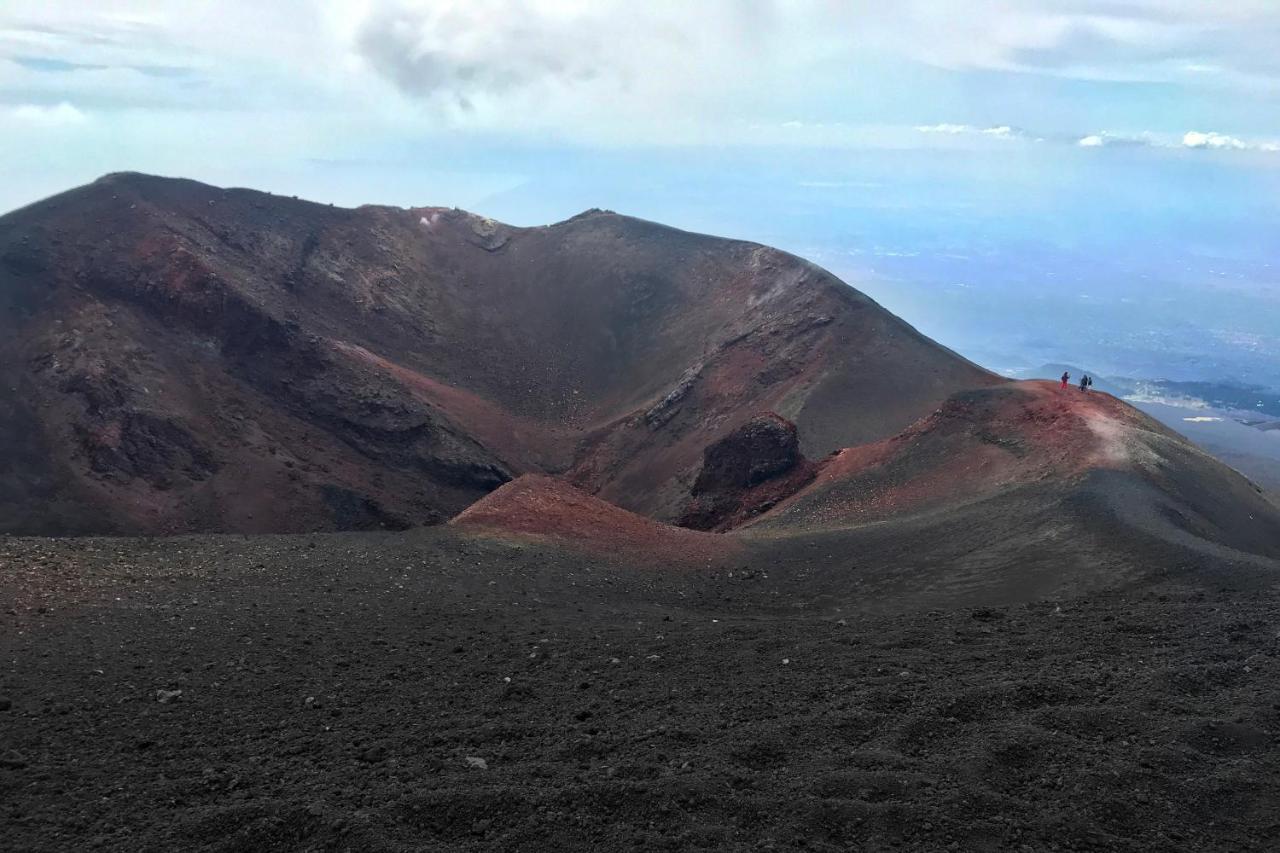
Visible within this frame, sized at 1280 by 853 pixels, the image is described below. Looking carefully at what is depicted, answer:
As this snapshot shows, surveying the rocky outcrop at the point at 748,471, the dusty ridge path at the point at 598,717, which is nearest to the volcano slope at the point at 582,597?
the dusty ridge path at the point at 598,717

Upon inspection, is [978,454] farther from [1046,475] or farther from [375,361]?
[375,361]

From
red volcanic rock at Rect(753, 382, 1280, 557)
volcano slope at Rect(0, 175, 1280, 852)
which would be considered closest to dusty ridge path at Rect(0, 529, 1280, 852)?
volcano slope at Rect(0, 175, 1280, 852)

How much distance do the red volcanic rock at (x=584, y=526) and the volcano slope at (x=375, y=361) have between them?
11.4 metres

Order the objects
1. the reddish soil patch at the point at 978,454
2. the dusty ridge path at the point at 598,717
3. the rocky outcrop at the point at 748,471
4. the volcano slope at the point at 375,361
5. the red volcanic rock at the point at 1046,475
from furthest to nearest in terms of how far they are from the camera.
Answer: the rocky outcrop at the point at 748,471 < the volcano slope at the point at 375,361 < the reddish soil patch at the point at 978,454 < the red volcanic rock at the point at 1046,475 < the dusty ridge path at the point at 598,717

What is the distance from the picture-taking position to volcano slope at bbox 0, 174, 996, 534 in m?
30.3

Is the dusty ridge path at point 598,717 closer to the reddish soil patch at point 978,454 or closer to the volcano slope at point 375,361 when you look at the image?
the reddish soil patch at point 978,454

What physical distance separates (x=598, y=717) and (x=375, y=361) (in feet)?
110

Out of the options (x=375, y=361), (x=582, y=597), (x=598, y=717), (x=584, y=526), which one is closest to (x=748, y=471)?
(x=584, y=526)

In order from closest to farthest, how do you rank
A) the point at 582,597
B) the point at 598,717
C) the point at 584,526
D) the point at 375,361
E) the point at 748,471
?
the point at 598,717
the point at 582,597
the point at 584,526
the point at 748,471
the point at 375,361

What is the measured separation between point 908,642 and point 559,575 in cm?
753

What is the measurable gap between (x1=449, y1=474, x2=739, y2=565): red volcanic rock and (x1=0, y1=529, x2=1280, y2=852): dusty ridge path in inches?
163

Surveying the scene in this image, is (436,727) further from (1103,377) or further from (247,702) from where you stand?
(1103,377)

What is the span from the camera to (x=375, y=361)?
41469mm

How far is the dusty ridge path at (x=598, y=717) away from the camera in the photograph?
25.7 feet
